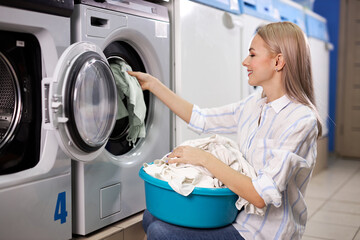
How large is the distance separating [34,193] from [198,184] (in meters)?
0.55

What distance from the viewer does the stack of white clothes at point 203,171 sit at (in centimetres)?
133

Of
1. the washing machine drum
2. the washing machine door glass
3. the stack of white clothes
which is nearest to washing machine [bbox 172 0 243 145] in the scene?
the stack of white clothes

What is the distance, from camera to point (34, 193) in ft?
4.42

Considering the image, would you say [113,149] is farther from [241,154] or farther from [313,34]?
[313,34]

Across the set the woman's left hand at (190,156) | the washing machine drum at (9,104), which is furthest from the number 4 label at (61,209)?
the woman's left hand at (190,156)

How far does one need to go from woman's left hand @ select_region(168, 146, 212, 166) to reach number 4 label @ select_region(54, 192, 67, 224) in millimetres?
416

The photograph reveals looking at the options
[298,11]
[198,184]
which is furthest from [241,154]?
[298,11]

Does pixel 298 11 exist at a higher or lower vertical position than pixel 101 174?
higher

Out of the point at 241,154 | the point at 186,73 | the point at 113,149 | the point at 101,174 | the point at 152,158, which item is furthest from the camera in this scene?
the point at 186,73

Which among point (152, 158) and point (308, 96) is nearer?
point (308, 96)

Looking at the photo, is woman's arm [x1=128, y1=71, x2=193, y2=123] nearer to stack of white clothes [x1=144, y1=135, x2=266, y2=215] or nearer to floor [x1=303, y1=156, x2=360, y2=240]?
stack of white clothes [x1=144, y1=135, x2=266, y2=215]

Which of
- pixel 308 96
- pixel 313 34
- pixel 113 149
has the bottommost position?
pixel 113 149

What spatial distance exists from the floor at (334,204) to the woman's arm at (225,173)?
1.23 metres

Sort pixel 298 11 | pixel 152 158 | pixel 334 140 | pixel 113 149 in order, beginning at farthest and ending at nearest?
pixel 334 140
pixel 298 11
pixel 152 158
pixel 113 149
